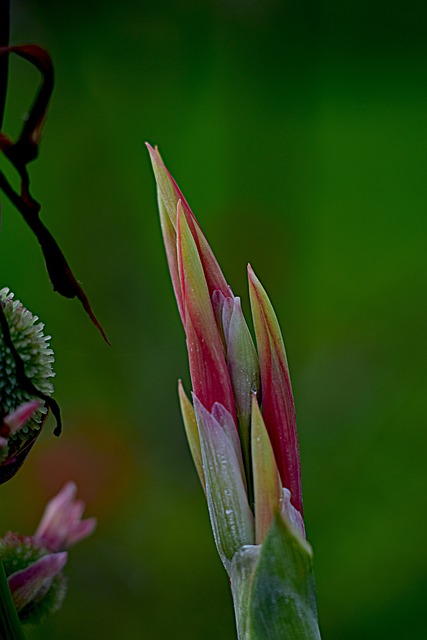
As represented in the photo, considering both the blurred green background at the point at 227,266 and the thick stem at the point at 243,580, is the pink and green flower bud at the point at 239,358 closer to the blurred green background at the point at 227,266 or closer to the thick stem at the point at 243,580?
the thick stem at the point at 243,580

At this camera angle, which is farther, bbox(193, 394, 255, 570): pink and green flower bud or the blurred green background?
the blurred green background

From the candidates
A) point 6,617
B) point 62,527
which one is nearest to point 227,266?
point 62,527

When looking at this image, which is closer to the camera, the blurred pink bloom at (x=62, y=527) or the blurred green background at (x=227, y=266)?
the blurred pink bloom at (x=62, y=527)

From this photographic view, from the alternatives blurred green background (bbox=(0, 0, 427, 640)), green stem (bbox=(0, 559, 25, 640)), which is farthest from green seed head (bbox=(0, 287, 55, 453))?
blurred green background (bbox=(0, 0, 427, 640))

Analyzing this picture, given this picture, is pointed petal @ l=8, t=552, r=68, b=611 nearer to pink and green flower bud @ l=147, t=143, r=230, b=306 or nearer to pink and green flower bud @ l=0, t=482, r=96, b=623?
pink and green flower bud @ l=0, t=482, r=96, b=623

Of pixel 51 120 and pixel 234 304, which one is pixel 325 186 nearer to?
pixel 51 120

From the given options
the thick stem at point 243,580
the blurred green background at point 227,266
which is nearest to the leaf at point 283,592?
the thick stem at point 243,580

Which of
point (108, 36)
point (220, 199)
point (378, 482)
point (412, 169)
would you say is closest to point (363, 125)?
point (412, 169)
